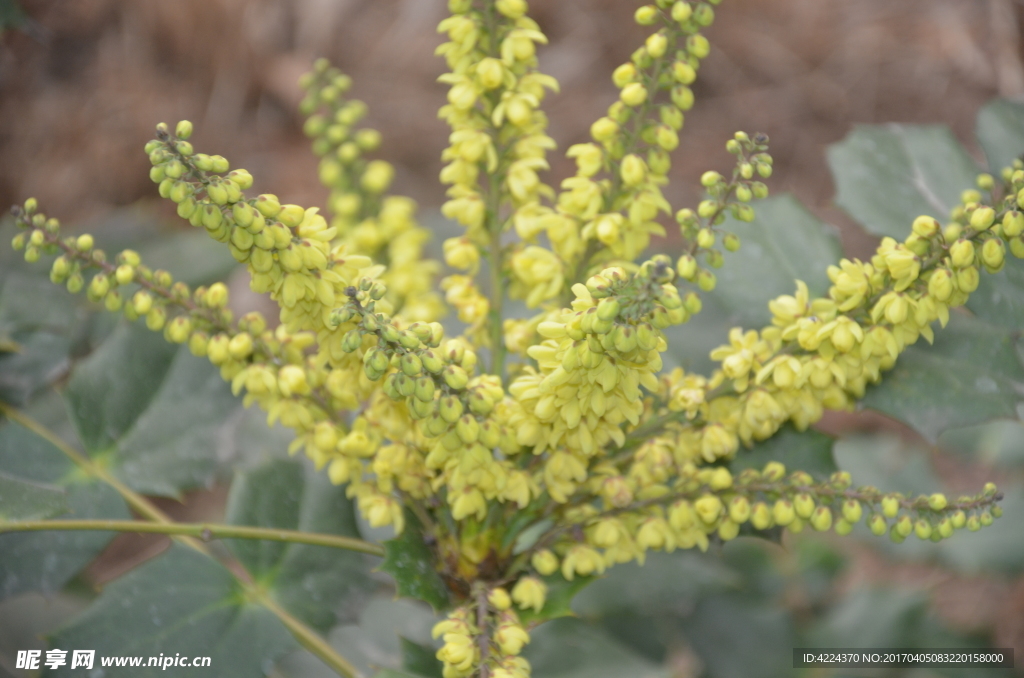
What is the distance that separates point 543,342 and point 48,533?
97cm

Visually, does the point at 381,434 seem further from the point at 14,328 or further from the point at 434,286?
the point at 434,286

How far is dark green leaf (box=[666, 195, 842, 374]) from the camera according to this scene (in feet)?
4.37

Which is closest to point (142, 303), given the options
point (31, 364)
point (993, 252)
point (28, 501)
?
point (28, 501)

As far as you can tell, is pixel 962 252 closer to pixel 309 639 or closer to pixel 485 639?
pixel 485 639

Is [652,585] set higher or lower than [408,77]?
lower

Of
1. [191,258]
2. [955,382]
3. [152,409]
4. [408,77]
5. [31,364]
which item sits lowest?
[955,382]

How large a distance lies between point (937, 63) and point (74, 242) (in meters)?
3.43

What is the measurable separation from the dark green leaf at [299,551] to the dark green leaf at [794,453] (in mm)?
695

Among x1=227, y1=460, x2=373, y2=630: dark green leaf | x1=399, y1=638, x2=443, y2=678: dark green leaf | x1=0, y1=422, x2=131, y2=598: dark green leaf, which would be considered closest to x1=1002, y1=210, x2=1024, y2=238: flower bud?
x1=399, y1=638, x2=443, y2=678: dark green leaf

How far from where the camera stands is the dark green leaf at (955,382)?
3.76 ft

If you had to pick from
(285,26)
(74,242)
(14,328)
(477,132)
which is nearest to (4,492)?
(74,242)

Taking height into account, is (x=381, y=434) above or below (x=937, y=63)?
below

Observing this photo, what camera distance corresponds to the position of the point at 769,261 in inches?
54.1

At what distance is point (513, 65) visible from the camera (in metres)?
1.05
